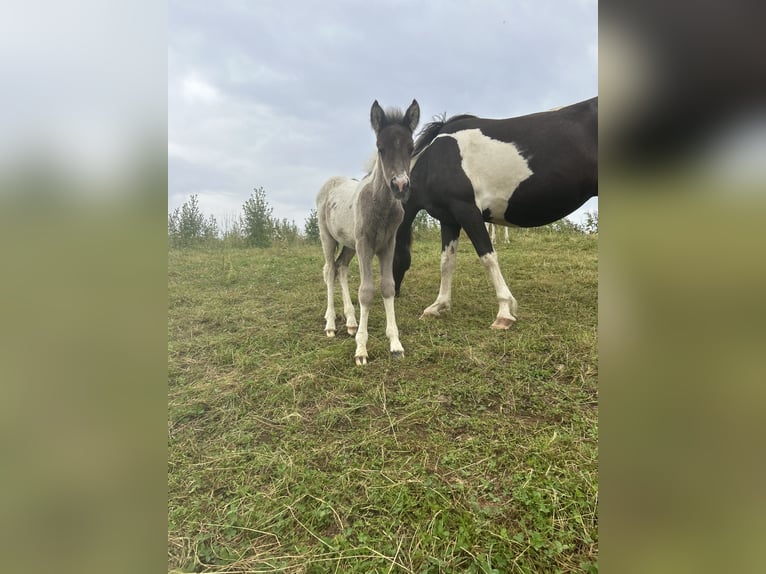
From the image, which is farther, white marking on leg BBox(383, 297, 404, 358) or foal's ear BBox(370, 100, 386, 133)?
white marking on leg BBox(383, 297, 404, 358)

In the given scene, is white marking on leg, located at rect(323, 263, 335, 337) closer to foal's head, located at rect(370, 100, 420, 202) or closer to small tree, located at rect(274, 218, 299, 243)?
foal's head, located at rect(370, 100, 420, 202)

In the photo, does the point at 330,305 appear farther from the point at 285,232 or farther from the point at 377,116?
the point at 285,232

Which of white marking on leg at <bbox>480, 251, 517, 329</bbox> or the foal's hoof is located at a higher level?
white marking on leg at <bbox>480, 251, 517, 329</bbox>

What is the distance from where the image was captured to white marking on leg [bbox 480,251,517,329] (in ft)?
11.9

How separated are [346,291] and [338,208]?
94cm

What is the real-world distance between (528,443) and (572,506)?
443 mm

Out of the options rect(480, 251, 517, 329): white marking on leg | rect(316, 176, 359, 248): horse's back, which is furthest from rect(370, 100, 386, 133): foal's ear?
rect(480, 251, 517, 329): white marking on leg

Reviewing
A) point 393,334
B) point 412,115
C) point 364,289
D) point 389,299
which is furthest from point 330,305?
point 412,115

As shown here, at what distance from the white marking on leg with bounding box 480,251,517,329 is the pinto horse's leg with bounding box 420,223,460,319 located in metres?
0.52

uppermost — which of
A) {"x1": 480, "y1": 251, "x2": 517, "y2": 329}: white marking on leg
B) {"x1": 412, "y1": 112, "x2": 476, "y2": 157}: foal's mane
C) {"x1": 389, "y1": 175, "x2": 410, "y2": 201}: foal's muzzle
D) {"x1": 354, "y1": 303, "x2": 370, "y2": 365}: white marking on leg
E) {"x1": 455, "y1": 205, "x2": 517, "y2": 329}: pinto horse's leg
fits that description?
{"x1": 412, "y1": 112, "x2": 476, "y2": 157}: foal's mane
